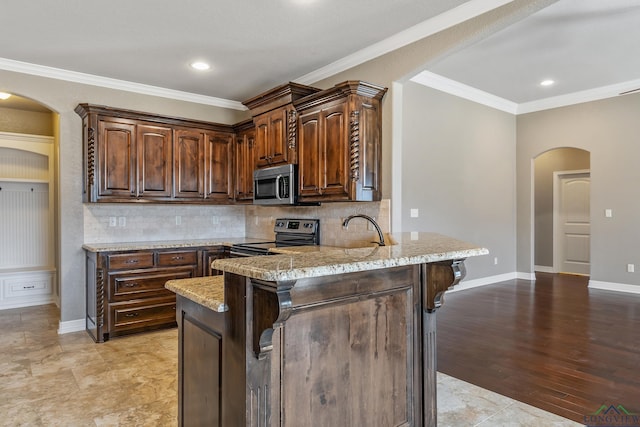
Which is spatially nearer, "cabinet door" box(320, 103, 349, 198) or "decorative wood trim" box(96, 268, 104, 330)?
"cabinet door" box(320, 103, 349, 198)

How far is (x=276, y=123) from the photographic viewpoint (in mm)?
4246

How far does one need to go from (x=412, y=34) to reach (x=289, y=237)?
2503mm

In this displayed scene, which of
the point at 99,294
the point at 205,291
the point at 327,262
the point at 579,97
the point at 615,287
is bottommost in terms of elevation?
the point at 615,287

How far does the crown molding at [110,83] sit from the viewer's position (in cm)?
404

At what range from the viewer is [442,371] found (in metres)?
3.02

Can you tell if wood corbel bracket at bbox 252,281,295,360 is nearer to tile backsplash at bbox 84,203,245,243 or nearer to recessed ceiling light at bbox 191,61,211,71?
recessed ceiling light at bbox 191,61,211,71

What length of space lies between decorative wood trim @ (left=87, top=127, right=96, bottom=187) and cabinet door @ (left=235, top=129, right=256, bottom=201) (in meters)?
1.63

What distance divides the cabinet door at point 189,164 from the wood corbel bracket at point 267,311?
3.74 meters

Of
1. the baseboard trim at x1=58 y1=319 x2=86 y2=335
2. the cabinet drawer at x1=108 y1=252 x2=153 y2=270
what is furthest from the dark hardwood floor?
the baseboard trim at x1=58 y1=319 x2=86 y2=335

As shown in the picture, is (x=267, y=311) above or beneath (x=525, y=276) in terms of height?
above

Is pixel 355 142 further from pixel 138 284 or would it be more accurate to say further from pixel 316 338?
pixel 138 284

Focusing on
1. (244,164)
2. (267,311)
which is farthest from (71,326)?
(267,311)

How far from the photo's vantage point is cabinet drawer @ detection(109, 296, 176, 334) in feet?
13.1

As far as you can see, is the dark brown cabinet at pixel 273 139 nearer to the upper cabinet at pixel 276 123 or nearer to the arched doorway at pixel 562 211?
the upper cabinet at pixel 276 123
